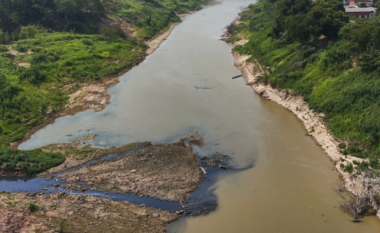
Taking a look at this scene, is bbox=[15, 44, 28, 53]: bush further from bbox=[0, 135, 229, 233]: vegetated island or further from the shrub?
the shrub

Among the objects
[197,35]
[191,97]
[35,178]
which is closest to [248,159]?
[191,97]

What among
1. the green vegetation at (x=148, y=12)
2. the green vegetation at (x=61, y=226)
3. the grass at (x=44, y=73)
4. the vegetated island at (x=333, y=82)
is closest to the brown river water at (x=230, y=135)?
the vegetated island at (x=333, y=82)

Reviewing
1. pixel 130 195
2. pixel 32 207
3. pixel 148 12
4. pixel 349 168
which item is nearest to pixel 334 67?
pixel 349 168

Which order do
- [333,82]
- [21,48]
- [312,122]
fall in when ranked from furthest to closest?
[21,48], [333,82], [312,122]

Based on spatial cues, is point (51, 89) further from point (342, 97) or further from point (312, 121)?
point (342, 97)

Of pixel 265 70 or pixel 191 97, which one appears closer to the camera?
pixel 191 97

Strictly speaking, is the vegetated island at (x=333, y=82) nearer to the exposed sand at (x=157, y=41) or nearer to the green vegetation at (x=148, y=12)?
the exposed sand at (x=157, y=41)

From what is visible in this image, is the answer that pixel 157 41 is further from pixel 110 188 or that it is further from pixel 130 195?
pixel 130 195
